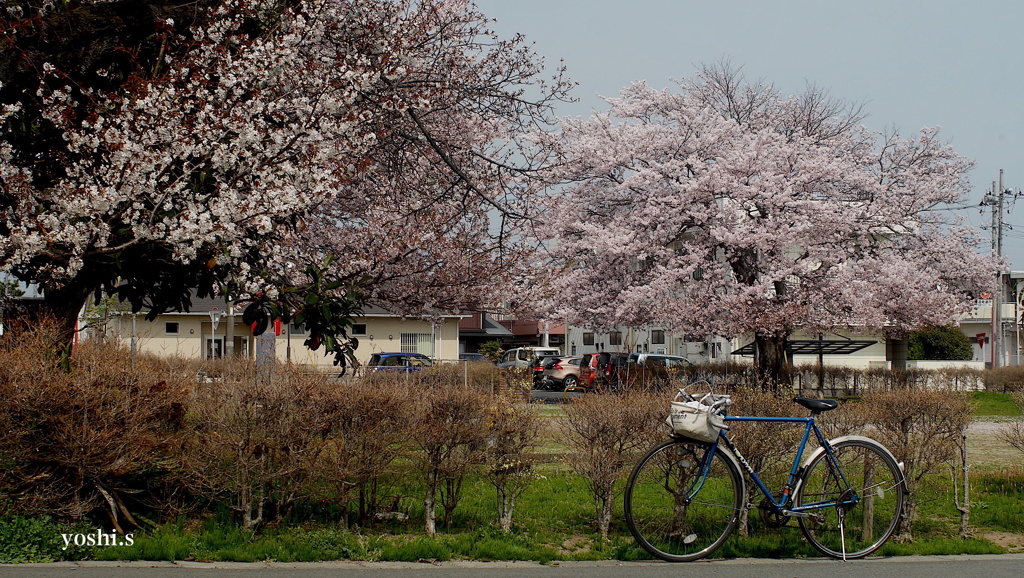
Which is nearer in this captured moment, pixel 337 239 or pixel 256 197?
pixel 256 197

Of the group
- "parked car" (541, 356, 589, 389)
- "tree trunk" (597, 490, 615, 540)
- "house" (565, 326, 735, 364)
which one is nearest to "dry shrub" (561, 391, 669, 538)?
"tree trunk" (597, 490, 615, 540)

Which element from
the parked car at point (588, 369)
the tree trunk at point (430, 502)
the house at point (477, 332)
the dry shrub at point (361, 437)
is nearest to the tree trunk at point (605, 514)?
the tree trunk at point (430, 502)

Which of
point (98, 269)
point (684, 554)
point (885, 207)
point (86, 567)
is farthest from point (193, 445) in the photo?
point (885, 207)

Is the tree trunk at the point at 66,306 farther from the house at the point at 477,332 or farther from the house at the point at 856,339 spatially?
the house at the point at 477,332

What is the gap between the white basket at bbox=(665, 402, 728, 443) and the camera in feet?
18.2

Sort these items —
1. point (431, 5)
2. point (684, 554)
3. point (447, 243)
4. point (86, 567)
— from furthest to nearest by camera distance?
point (447, 243) → point (431, 5) → point (684, 554) → point (86, 567)

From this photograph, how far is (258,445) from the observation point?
19.5 feet

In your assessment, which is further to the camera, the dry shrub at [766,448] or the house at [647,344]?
the house at [647,344]

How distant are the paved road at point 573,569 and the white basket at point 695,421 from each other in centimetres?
87

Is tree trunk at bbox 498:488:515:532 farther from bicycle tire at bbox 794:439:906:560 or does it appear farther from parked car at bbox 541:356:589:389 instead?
parked car at bbox 541:356:589:389

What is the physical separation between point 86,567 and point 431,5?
7.50 metres

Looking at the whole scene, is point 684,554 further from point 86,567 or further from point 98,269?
point 98,269

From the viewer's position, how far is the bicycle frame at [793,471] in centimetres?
589

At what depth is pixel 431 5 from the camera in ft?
34.4
